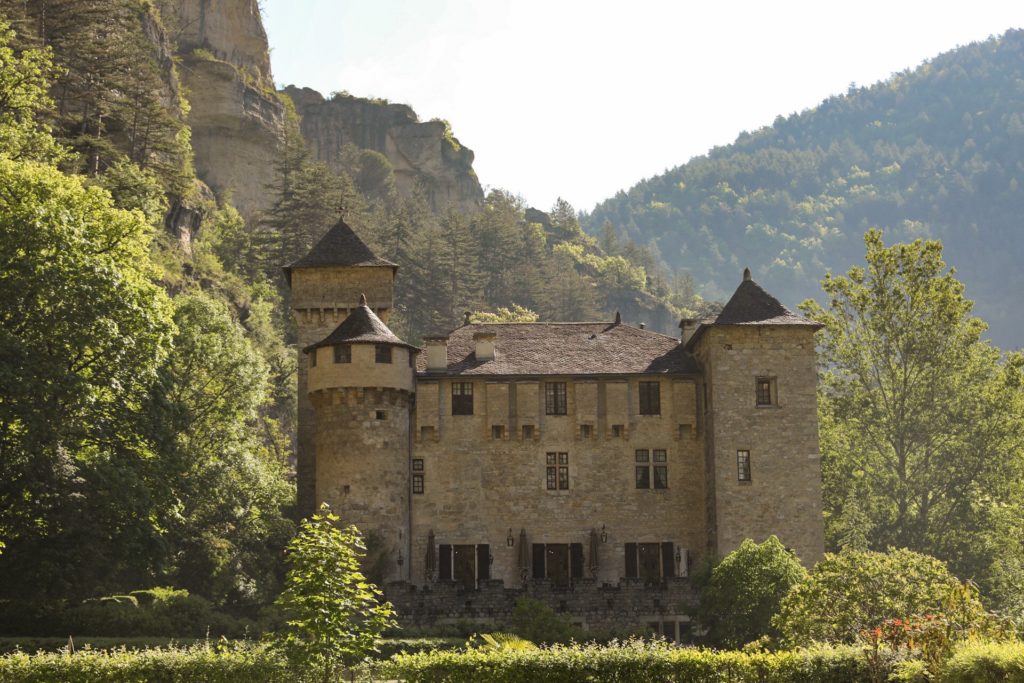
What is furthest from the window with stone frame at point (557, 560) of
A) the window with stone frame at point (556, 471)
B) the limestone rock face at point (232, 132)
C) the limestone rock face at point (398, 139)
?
the limestone rock face at point (398, 139)

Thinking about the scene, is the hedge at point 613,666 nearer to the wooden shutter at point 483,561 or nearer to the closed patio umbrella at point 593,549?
the closed patio umbrella at point 593,549

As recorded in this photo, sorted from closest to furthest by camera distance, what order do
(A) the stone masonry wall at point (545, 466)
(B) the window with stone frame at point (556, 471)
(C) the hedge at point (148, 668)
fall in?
(C) the hedge at point (148, 668)
(A) the stone masonry wall at point (545, 466)
(B) the window with stone frame at point (556, 471)

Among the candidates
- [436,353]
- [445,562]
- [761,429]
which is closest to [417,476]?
[445,562]

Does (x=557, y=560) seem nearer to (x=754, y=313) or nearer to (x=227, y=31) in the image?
(x=754, y=313)

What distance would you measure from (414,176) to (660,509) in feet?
304

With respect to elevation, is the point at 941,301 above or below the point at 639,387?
above

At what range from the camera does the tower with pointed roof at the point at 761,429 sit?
47.4 metres

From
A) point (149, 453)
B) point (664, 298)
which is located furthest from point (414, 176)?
point (149, 453)

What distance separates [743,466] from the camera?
48094 millimetres

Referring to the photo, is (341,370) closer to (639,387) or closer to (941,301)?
(639,387)

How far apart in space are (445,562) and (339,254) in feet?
44.9

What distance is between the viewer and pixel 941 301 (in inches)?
2263

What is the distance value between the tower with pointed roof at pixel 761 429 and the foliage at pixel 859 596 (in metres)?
11.8

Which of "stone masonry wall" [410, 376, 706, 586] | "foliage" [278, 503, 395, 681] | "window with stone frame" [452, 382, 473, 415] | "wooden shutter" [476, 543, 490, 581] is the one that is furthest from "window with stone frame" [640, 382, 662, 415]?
"foliage" [278, 503, 395, 681]
